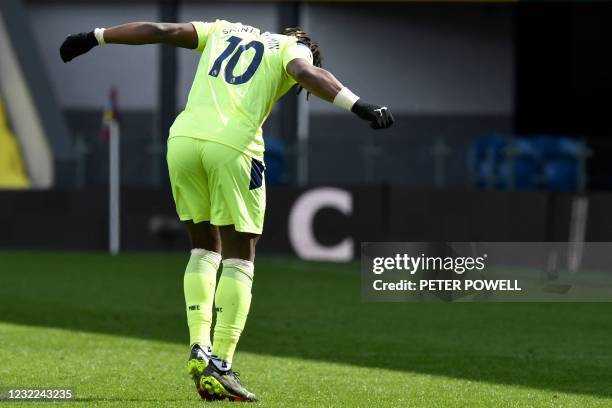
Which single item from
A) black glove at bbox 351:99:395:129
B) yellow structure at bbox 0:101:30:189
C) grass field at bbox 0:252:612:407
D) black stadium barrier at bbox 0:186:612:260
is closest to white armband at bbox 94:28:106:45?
black glove at bbox 351:99:395:129

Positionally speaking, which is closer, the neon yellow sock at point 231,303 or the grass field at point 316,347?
the neon yellow sock at point 231,303

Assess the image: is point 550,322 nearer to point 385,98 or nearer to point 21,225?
point 21,225

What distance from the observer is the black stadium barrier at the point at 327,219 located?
2114 cm

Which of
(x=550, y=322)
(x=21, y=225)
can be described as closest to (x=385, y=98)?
(x=21, y=225)

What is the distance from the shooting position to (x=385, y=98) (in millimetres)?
30844

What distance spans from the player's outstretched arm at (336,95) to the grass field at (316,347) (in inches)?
61.6

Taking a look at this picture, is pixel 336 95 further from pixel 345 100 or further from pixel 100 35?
pixel 100 35

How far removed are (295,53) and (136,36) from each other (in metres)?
0.88

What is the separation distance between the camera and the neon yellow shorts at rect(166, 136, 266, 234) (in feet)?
25.7

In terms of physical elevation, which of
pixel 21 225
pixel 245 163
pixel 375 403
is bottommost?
pixel 21 225


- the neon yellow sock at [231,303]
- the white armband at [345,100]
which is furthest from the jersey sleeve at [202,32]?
the neon yellow sock at [231,303]

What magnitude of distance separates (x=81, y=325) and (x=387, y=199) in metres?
10.4

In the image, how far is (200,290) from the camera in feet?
26.5

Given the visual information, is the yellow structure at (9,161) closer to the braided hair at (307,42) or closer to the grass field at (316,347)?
the grass field at (316,347)
